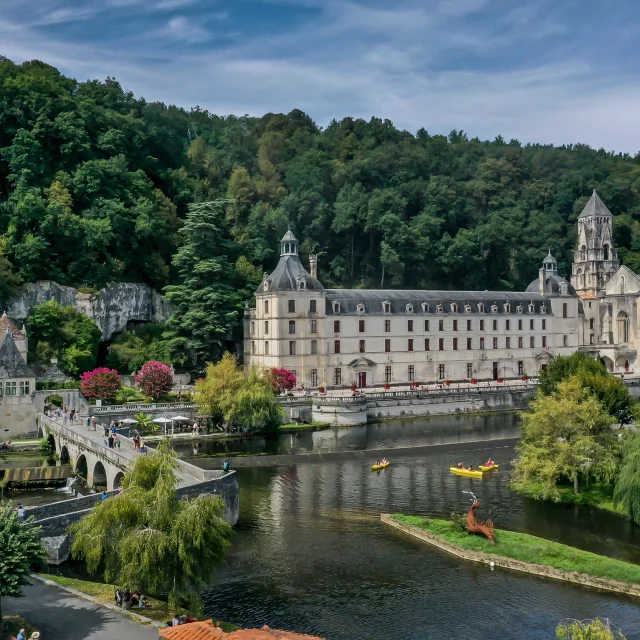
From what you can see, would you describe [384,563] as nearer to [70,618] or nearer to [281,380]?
[70,618]

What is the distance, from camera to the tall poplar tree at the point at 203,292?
67688 millimetres

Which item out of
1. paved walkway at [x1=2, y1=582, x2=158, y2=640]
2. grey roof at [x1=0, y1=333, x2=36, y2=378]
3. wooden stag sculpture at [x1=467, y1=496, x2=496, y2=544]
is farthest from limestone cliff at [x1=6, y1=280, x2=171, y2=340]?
paved walkway at [x1=2, y1=582, x2=158, y2=640]

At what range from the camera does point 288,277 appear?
223 ft

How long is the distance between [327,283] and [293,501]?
56.8m

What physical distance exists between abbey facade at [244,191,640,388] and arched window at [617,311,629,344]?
0.11m

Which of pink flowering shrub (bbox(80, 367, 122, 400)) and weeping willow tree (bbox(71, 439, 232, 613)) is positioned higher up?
pink flowering shrub (bbox(80, 367, 122, 400))

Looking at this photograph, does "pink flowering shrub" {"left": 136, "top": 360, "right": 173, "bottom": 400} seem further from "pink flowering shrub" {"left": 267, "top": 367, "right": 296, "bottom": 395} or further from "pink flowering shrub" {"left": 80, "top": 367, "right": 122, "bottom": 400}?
"pink flowering shrub" {"left": 267, "top": 367, "right": 296, "bottom": 395}

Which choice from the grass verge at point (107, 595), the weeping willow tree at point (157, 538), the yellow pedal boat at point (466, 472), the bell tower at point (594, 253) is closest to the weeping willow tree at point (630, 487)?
the yellow pedal boat at point (466, 472)

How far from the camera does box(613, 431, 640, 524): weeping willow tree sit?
104 ft

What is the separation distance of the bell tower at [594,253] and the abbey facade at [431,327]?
0.54 ft

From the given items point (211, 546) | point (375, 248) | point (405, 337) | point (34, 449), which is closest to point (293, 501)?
point (211, 546)

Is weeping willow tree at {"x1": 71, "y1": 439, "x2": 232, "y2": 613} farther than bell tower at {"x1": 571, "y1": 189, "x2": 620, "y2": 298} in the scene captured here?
No

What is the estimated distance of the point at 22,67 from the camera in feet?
249

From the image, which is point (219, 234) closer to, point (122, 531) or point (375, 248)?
point (375, 248)
